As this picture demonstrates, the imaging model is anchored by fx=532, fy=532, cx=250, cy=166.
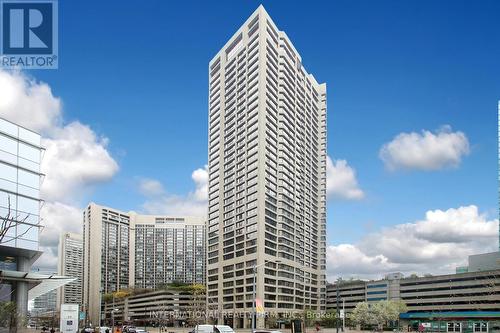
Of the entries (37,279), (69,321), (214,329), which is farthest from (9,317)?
(214,329)

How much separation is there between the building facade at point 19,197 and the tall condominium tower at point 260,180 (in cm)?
9735

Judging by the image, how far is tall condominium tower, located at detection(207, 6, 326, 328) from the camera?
15975 centimetres

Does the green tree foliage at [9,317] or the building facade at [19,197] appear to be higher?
the building facade at [19,197]

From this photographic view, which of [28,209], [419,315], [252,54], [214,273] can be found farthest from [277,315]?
[28,209]

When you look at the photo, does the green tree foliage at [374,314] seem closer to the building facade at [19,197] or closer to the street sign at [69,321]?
the street sign at [69,321]

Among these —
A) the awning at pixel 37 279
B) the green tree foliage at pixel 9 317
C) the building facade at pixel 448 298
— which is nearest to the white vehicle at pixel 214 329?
the green tree foliage at pixel 9 317

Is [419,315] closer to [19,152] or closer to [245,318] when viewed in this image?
[245,318]

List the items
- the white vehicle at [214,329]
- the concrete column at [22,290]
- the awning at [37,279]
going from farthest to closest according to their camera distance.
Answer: the concrete column at [22,290] < the awning at [37,279] < the white vehicle at [214,329]

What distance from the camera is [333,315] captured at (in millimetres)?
164750

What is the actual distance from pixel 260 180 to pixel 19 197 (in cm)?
10789

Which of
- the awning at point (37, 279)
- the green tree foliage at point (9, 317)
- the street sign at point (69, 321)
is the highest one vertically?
the awning at point (37, 279)

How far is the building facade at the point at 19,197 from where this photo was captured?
5288 cm

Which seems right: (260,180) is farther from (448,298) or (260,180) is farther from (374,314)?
(448,298)

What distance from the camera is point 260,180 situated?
522ft
